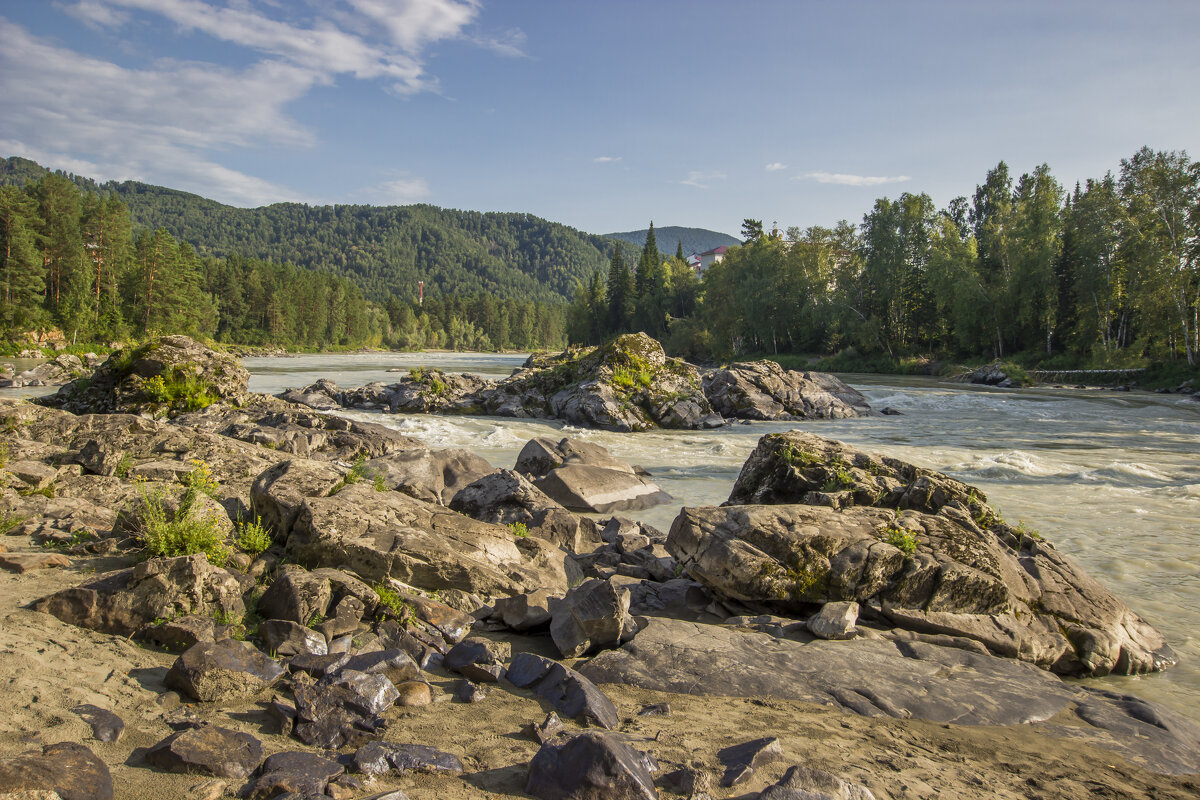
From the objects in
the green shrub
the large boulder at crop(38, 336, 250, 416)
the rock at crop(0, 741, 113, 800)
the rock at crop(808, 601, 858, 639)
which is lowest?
the rock at crop(808, 601, 858, 639)

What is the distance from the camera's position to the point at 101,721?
11.6 ft

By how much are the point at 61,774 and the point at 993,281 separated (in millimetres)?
65221

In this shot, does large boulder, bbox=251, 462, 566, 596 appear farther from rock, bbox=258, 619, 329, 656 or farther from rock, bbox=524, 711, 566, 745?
rock, bbox=524, 711, 566, 745

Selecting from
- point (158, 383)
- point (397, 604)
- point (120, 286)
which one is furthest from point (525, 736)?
point (120, 286)

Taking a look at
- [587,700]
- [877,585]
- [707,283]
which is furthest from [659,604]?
[707,283]

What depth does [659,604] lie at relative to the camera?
283 inches

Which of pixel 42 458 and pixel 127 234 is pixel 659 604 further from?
pixel 127 234

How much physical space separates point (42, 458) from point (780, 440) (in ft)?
34.3

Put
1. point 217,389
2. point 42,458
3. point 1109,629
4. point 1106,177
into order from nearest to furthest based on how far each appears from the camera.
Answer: point 1109,629 < point 42,458 < point 217,389 < point 1106,177

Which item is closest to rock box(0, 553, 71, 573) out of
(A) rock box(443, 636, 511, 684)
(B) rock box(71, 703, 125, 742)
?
(B) rock box(71, 703, 125, 742)

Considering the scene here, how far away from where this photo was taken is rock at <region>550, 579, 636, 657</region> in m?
5.50

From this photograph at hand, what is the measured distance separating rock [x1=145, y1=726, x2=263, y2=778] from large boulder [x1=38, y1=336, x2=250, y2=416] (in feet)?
51.9

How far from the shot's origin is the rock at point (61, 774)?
2.78m

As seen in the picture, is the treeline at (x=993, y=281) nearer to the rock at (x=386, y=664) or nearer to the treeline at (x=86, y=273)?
the rock at (x=386, y=664)
